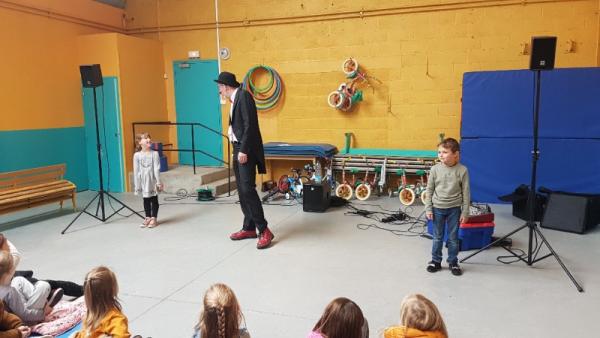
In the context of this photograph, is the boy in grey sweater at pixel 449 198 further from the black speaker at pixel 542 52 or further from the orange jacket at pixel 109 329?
the orange jacket at pixel 109 329

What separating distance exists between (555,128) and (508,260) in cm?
274

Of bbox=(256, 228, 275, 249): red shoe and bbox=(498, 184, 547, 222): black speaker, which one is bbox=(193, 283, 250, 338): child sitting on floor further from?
bbox=(498, 184, 547, 222): black speaker

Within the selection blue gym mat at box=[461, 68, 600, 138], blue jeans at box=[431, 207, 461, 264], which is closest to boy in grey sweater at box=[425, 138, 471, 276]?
blue jeans at box=[431, 207, 461, 264]

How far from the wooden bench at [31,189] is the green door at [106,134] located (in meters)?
1.16

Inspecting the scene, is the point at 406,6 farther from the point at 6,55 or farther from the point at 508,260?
the point at 6,55

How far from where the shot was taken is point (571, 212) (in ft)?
17.2

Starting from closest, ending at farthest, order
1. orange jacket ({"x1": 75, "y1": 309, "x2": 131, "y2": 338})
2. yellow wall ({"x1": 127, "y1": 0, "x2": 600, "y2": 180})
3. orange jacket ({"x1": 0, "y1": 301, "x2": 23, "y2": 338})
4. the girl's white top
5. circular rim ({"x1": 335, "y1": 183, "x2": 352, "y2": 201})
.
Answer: orange jacket ({"x1": 75, "y1": 309, "x2": 131, "y2": 338}) → orange jacket ({"x1": 0, "y1": 301, "x2": 23, "y2": 338}) → the girl's white top → yellow wall ({"x1": 127, "y1": 0, "x2": 600, "y2": 180}) → circular rim ({"x1": 335, "y1": 183, "x2": 352, "y2": 201})

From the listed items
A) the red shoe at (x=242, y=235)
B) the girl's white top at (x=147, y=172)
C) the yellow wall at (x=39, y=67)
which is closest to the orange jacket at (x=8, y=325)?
the red shoe at (x=242, y=235)

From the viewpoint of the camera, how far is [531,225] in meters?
3.97

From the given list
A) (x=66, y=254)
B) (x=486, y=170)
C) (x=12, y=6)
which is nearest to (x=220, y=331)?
(x=66, y=254)

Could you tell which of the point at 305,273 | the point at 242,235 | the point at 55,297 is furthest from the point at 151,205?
the point at 305,273

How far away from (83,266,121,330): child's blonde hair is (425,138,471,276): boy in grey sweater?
2704 millimetres

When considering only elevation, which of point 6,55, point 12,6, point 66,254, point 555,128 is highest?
point 12,6

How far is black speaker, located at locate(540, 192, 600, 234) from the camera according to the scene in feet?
16.9
